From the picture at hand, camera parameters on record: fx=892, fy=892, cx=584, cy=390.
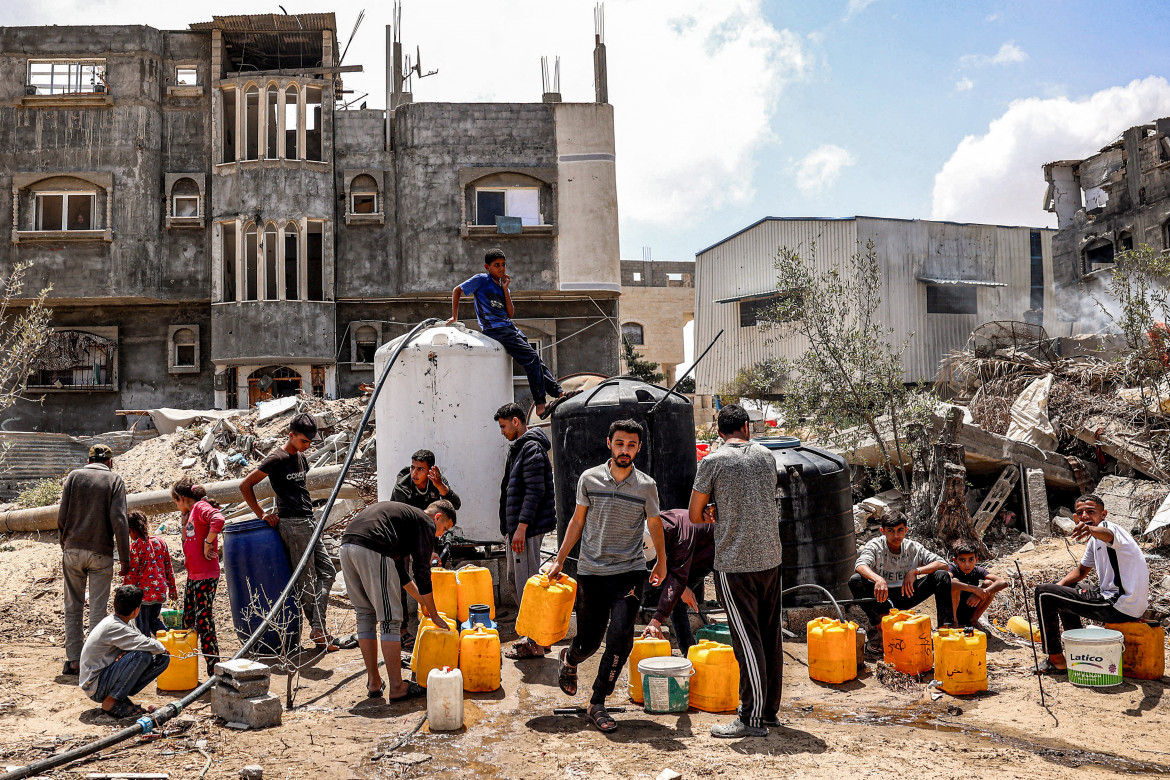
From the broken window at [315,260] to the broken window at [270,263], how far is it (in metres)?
0.81

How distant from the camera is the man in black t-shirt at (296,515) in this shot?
6973mm

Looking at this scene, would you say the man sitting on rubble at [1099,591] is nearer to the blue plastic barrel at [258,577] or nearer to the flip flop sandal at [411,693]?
the flip flop sandal at [411,693]

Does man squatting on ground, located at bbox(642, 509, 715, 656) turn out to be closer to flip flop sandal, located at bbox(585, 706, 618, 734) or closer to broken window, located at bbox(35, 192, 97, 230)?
flip flop sandal, located at bbox(585, 706, 618, 734)

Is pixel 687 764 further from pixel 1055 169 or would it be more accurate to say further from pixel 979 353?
pixel 1055 169

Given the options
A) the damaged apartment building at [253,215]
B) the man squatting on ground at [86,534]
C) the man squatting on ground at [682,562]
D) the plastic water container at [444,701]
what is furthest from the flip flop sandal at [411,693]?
the damaged apartment building at [253,215]

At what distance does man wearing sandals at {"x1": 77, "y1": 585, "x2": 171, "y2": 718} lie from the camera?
554 cm

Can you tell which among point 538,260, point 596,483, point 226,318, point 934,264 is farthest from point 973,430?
point 226,318

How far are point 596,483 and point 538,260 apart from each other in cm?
1778

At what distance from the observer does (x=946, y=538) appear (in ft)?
35.7

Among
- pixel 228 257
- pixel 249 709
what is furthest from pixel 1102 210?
pixel 249 709

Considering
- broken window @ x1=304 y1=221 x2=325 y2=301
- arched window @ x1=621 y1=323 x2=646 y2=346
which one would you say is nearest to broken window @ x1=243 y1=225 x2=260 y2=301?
broken window @ x1=304 y1=221 x2=325 y2=301

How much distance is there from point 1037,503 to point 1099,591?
611cm

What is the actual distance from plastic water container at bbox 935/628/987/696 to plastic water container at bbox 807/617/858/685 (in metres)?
0.61

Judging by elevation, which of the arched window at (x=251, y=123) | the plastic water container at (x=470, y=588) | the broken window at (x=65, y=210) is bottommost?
the plastic water container at (x=470, y=588)
